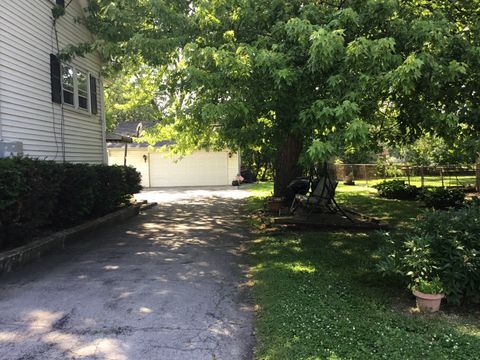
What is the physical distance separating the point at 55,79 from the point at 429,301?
31.5ft

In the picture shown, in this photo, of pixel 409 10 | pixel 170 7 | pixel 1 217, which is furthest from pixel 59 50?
pixel 409 10

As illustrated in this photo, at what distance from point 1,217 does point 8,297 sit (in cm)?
197

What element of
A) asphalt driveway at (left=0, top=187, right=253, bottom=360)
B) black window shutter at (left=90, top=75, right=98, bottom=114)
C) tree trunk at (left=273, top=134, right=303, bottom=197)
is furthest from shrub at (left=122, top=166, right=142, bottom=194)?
tree trunk at (left=273, top=134, right=303, bottom=197)

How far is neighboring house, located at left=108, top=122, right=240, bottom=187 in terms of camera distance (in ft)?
88.3

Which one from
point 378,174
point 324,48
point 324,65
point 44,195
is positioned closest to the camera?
point 324,48

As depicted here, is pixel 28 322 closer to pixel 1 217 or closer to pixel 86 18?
pixel 1 217

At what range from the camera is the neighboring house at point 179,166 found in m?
26.9

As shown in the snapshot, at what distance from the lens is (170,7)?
8.45 m

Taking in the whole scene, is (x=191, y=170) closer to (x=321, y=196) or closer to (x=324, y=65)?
(x=321, y=196)

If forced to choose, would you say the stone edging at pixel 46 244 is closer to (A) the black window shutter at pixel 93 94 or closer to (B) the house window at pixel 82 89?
(B) the house window at pixel 82 89

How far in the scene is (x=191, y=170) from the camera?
89.2 ft

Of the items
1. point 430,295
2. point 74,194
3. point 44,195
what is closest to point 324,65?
point 430,295

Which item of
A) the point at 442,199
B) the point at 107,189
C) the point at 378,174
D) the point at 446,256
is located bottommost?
the point at 442,199

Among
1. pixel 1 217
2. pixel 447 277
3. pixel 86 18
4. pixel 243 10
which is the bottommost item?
pixel 447 277
